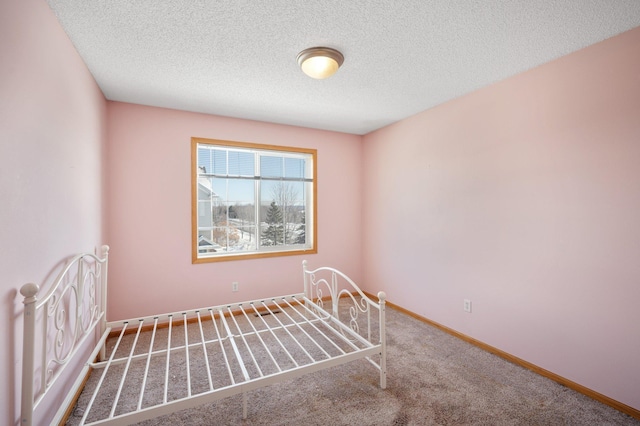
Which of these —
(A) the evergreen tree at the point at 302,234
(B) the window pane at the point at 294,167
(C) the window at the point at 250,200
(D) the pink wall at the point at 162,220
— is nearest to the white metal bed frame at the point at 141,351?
(D) the pink wall at the point at 162,220

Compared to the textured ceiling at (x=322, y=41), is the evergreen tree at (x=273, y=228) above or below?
below

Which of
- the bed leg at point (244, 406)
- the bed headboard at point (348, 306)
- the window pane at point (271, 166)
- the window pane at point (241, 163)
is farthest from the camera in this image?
the window pane at point (271, 166)

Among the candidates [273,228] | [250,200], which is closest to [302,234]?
[273,228]

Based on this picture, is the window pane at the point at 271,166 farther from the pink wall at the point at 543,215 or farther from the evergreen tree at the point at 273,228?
the pink wall at the point at 543,215

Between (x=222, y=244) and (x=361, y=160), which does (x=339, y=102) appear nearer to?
(x=361, y=160)

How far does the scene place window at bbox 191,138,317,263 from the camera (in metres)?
3.30

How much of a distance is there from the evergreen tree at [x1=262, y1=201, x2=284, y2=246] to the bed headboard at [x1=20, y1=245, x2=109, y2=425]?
172cm

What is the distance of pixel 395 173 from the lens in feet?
11.9

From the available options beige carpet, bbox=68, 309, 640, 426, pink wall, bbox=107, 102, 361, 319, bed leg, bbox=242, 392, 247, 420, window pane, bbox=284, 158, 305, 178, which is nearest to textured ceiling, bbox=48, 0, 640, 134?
pink wall, bbox=107, 102, 361, 319

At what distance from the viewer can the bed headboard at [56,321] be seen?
1.19 meters

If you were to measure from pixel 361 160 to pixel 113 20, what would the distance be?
318cm

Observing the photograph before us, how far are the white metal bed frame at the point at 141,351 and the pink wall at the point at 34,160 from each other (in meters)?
0.09

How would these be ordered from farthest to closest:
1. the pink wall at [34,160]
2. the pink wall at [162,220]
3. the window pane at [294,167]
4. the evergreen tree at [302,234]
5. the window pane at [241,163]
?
the evergreen tree at [302,234] → the window pane at [294,167] → the window pane at [241,163] → the pink wall at [162,220] → the pink wall at [34,160]

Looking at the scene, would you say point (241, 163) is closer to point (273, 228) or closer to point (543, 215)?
point (273, 228)
